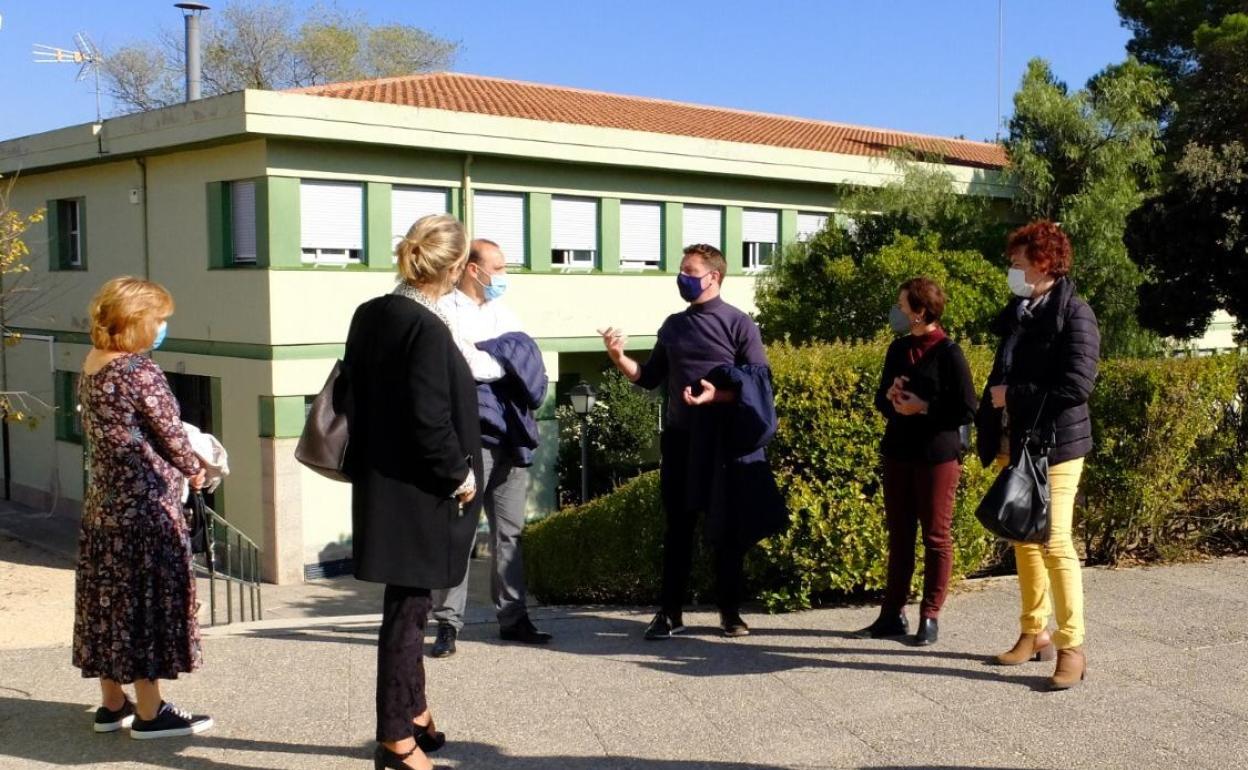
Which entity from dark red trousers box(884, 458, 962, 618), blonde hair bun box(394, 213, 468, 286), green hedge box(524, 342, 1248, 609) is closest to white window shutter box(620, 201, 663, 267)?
green hedge box(524, 342, 1248, 609)

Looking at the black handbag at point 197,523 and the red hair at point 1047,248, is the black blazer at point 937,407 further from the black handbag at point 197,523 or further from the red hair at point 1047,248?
the black handbag at point 197,523

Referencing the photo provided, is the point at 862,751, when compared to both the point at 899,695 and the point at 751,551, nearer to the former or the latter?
the point at 899,695

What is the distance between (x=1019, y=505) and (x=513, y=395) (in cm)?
227

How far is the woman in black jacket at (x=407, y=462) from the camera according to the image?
13.1 feet

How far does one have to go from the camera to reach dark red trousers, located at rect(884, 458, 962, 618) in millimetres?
5703

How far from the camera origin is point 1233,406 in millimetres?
7957

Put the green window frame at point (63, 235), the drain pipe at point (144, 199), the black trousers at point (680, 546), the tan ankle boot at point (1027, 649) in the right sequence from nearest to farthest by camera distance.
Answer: the tan ankle boot at point (1027, 649), the black trousers at point (680, 546), the drain pipe at point (144, 199), the green window frame at point (63, 235)

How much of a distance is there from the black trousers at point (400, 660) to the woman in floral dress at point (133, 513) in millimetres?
953

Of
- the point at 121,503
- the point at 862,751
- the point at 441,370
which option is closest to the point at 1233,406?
the point at 862,751

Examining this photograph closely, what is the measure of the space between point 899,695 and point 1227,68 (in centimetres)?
2709

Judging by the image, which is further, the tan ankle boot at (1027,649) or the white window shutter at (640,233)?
the white window shutter at (640,233)

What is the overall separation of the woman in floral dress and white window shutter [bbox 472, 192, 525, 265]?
17404 mm

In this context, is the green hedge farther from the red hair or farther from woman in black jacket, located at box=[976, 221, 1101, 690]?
the red hair

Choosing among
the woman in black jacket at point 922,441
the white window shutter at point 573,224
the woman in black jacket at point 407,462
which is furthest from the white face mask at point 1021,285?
the white window shutter at point 573,224
